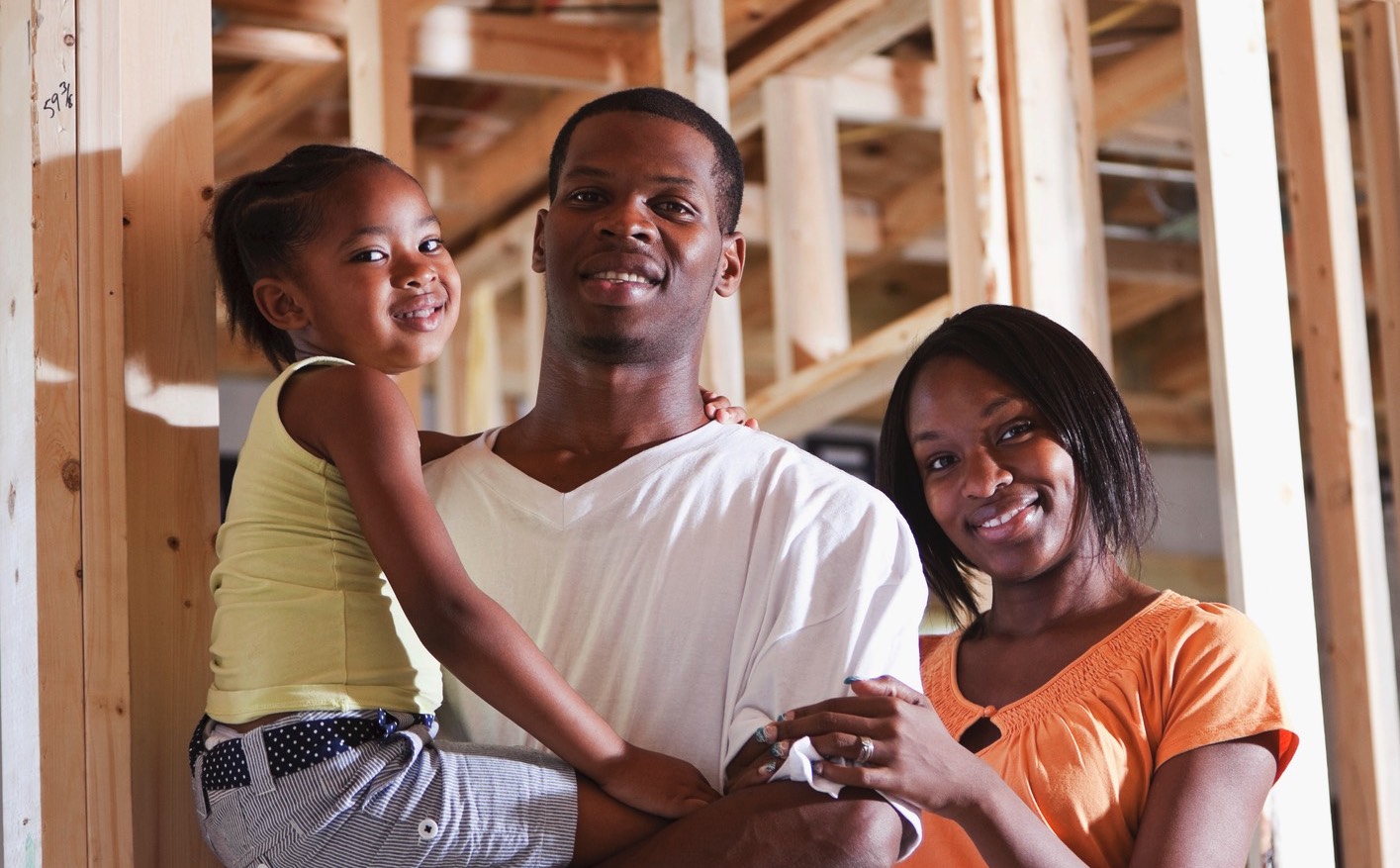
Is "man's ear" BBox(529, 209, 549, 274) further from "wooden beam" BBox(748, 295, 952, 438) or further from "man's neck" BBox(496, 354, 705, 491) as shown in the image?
"wooden beam" BBox(748, 295, 952, 438)

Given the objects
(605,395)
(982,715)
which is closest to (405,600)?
(605,395)

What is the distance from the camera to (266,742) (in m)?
1.53

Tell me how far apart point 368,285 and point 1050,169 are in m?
1.37

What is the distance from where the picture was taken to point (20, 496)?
1.81 metres

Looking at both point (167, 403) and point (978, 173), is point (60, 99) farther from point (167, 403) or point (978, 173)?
point (978, 173)

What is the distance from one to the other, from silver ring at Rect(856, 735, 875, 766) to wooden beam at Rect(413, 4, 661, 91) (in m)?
3.04

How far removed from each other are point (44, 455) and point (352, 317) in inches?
13.7

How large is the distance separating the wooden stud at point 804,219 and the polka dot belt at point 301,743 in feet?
8.32

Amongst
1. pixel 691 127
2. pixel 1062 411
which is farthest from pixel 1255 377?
pixel 691 127

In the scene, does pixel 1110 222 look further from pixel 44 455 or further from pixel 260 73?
pixel 44 455

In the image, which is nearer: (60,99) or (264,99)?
(60,99)

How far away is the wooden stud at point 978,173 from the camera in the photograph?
2.69 meters

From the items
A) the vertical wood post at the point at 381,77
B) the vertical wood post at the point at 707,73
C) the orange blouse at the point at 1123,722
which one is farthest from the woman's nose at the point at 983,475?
the vertical wood post at the point at 381,77

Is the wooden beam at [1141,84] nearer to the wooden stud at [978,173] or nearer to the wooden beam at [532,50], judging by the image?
the wooden beam at [532,50]
